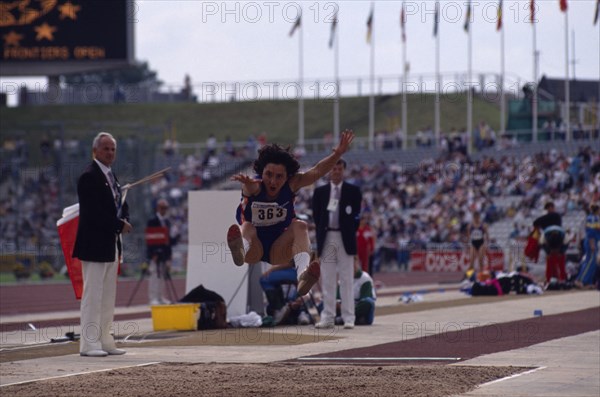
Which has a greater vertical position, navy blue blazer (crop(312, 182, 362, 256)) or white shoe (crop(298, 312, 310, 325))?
navy blue blazer (crop(312, 182, 362, 256))

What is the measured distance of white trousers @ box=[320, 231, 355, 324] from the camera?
16.1 m

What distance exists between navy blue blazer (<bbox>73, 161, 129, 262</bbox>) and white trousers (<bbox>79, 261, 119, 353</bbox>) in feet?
0.49

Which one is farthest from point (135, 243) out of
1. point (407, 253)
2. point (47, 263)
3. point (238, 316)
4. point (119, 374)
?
point (119, 374)

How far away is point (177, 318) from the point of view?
16.0 m

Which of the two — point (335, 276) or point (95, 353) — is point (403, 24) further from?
point (95, 353)

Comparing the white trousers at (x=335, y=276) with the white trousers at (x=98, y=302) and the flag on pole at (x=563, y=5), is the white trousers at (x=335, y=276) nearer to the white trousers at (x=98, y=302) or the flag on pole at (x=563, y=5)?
the white trousers at (x=98, y=302)

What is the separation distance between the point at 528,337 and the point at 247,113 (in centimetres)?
6227

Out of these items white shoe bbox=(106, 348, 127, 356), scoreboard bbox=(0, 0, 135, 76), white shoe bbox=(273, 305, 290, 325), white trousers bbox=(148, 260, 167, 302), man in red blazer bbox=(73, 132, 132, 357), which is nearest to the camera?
white shoe bbox=(106, 348, 127, 356)

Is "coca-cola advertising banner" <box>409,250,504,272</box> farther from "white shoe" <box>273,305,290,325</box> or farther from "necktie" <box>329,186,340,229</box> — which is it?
"necktie" <box>329,186,340,229</box>

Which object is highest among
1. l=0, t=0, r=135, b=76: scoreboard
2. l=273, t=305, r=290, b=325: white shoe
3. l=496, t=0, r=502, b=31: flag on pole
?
l=496, t=0, r=502, b=31: flag on pole

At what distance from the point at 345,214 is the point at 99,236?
412 cm

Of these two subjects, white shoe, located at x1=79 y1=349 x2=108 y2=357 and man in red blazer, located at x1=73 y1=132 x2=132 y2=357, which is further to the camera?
man in red blazer, located at x1=73 y1=132 x2=132 y2=357

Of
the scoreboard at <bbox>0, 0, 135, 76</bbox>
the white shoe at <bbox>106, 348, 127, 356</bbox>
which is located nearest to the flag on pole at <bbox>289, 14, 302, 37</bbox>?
the scoreboard at <bbox>0, 0, 135, 76</bbox>

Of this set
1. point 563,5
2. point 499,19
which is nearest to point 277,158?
point 563,5
